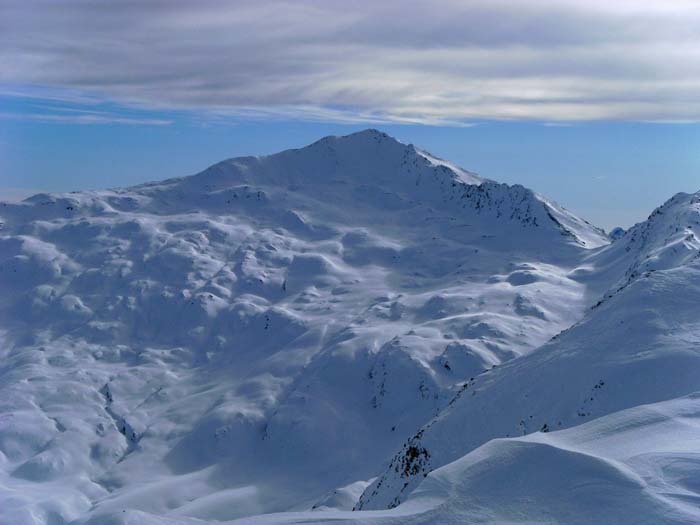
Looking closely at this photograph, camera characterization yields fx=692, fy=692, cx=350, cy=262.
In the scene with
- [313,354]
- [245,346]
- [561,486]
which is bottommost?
[245,346]

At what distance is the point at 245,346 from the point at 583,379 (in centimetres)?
11570

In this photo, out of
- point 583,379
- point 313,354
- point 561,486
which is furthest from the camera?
point 313,354

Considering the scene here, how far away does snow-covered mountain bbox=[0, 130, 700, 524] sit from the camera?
49094 mm

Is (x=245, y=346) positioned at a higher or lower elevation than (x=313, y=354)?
lower

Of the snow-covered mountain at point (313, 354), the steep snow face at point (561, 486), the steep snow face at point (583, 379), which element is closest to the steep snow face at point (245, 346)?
the snow-covered mountain at point (313, 354)

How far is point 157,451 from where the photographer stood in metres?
124

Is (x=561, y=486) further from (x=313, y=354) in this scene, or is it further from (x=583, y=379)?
(x=313, y=354)

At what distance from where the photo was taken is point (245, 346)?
6073 inches

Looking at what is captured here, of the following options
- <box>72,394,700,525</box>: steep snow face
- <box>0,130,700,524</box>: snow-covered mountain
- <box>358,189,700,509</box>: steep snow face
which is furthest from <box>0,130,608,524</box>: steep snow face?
<box>72,394,700,525</box>: steep snow face

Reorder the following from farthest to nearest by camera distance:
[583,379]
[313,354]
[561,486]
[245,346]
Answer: [245,346], [313,354], [583,379], [561,486]

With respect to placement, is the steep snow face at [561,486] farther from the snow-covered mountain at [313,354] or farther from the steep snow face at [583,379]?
the steep snow face at [583,379]

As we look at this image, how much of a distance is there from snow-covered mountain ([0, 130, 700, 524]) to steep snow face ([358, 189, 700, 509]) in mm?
188

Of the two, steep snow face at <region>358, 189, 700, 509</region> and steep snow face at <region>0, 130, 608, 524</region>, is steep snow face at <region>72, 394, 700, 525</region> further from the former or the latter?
steep snow face at <region>0, 130, 608, 524</region>

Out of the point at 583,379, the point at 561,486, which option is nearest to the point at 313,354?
the point at 583,379
